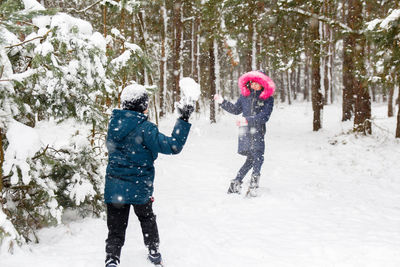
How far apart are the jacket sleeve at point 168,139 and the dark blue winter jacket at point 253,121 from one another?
111 inches

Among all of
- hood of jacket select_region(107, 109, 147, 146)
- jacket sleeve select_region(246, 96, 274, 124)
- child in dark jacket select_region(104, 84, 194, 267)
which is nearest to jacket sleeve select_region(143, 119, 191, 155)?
child in dark jacket select_region(104, 84, 194, 267)

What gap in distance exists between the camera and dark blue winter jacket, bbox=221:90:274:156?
5.77 meters

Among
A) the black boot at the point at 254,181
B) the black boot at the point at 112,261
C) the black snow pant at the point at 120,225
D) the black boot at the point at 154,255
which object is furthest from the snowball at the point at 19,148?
the black boot at the point at 254,181

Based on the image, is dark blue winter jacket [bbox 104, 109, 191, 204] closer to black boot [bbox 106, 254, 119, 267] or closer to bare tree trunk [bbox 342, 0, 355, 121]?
black boot [bbox 106, 254, 119, 267]

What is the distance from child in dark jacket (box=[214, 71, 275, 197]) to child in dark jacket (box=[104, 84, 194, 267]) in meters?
2.76

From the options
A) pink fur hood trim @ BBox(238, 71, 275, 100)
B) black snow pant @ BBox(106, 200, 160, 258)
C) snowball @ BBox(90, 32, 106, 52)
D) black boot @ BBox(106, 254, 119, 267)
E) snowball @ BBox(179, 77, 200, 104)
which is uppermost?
snowball @ BBox(90, 32, 106, 52)

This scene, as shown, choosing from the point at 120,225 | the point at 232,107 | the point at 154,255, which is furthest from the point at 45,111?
the point at 232,107

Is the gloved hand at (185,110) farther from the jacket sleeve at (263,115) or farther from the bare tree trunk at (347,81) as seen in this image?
the bare tree trunk at (347,81)

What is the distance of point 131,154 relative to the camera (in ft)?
10.2

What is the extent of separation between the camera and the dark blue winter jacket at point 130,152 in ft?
10.0

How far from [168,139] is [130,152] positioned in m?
0.41

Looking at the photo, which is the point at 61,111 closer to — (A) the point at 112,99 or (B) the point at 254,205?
(A) the point at 112,99

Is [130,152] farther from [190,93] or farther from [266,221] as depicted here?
[266,221]

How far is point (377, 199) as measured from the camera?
6055 mm
